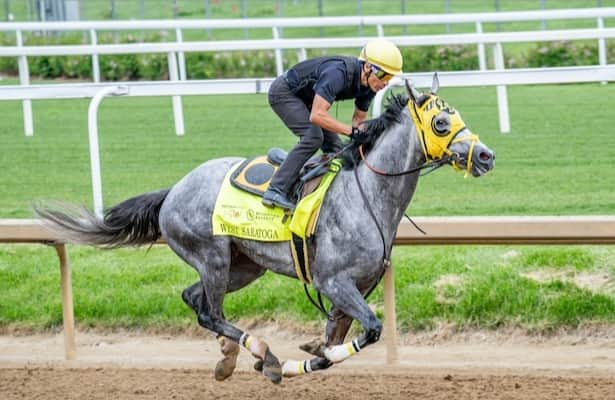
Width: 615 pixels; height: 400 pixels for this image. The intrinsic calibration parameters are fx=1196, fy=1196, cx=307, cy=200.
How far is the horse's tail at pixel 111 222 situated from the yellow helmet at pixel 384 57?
58.9 inches

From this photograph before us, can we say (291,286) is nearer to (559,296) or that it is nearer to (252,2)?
(559,296)

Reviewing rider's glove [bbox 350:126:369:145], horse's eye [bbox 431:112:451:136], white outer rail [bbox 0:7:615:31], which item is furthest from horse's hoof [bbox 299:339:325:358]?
white outer rail [bbox 0:7:615:31]

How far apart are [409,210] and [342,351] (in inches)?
136

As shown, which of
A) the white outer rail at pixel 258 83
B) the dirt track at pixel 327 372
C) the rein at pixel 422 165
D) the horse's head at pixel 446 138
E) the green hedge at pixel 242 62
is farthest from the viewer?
the green hedge at pixel 242 62

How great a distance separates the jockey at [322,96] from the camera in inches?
230

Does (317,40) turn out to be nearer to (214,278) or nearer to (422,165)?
(214,278)

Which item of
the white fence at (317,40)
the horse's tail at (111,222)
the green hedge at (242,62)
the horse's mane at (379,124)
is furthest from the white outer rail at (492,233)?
the green hedge at (242,62)

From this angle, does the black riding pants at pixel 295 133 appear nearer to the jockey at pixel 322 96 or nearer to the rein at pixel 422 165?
the jockey at pixel 322 96

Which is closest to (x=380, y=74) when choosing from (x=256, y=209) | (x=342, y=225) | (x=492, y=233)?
(x=342, y=225)

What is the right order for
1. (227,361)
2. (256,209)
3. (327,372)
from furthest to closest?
(327,372) → (227,361) → (256,209)

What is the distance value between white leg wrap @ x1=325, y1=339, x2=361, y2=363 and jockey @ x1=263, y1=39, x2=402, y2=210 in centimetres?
73

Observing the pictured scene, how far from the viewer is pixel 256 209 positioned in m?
6.11

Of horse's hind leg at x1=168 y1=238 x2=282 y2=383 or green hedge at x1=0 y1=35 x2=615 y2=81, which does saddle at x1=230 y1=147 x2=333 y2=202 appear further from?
green hedge at x1=0 y1=35 x2=615 y2=81

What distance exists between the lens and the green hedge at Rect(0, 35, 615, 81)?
15.5 meters
